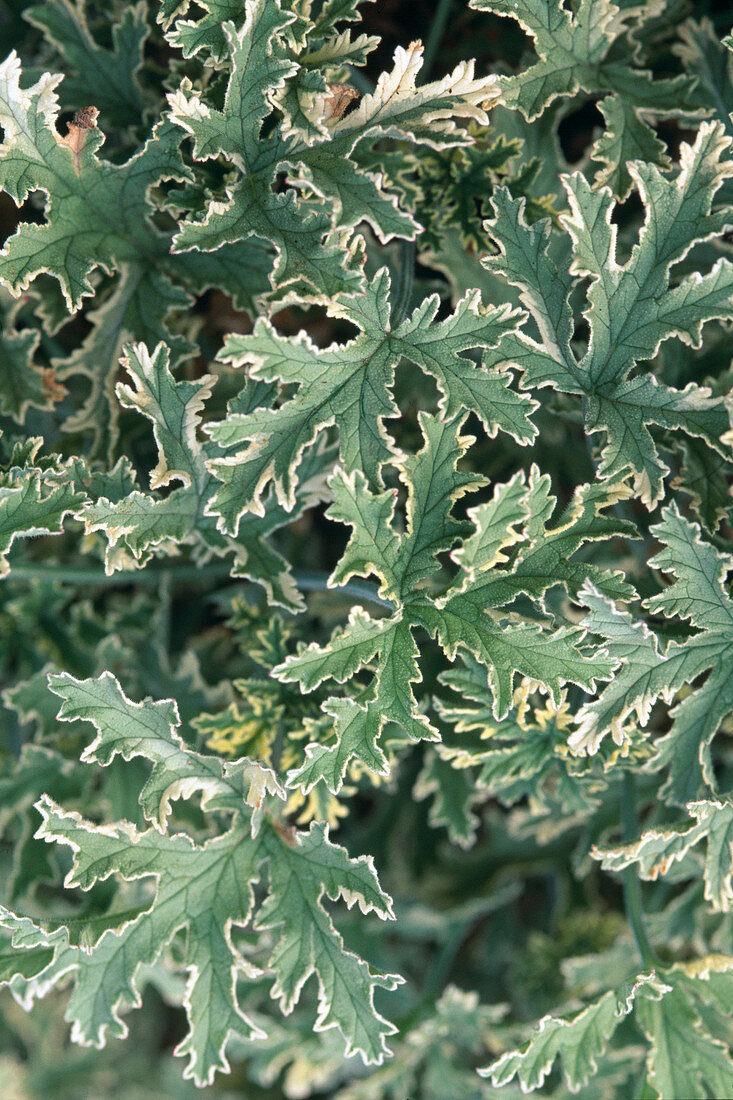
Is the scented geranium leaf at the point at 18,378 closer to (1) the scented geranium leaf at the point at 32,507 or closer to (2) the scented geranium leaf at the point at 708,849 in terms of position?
(1) the scented geranium leaf at the point at 32,507

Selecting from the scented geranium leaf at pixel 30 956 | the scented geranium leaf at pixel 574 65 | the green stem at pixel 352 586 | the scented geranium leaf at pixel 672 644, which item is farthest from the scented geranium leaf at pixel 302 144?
the scented geranium leaf at pixel 30 956

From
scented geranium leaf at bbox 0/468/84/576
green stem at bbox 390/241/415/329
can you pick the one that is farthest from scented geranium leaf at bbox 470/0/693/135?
scented geranium leaf at bbox 0/468/84/576

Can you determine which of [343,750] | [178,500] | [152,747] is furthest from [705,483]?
[152,747]

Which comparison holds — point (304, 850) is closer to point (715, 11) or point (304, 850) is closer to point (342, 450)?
point (342, 450)

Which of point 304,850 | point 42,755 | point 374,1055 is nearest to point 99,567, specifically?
point 42,755

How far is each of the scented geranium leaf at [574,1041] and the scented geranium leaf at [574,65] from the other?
3.86 feet

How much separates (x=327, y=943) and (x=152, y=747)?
353 mm

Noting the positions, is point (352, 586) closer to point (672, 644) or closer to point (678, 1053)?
point (672, 644)

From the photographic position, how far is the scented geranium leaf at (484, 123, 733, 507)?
1.20 m

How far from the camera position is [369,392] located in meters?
1.22

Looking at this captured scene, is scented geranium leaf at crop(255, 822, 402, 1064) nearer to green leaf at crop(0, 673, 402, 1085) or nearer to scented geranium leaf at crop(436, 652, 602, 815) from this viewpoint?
green leaf at crop(0, 673, 402, 1085)

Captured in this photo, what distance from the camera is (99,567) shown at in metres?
1.69

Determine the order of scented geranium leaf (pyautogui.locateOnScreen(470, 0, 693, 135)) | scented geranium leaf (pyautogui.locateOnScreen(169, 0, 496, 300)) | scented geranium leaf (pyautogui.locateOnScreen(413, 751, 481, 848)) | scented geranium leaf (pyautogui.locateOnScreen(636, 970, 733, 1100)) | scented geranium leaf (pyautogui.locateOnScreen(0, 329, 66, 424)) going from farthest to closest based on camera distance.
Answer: scented geranium leaf (pyautogui.locateOnScreen(413, 751, 481, 848))
scented geranium leaf (pyautogui.locateOnScreen(0, 329, 66, 424))
scented geranium leaf (pyautogui.locateOnScreen(636, 970, 733, 1100))
scented geranium leaf (pyautogui.locateOnScreen(470, 0, 693, 135))
scented geranium leaf (pyautogui.locateOnScreen(169, 0, 496, 300))

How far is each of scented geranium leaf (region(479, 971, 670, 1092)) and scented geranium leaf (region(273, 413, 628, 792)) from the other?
1.53 feet
